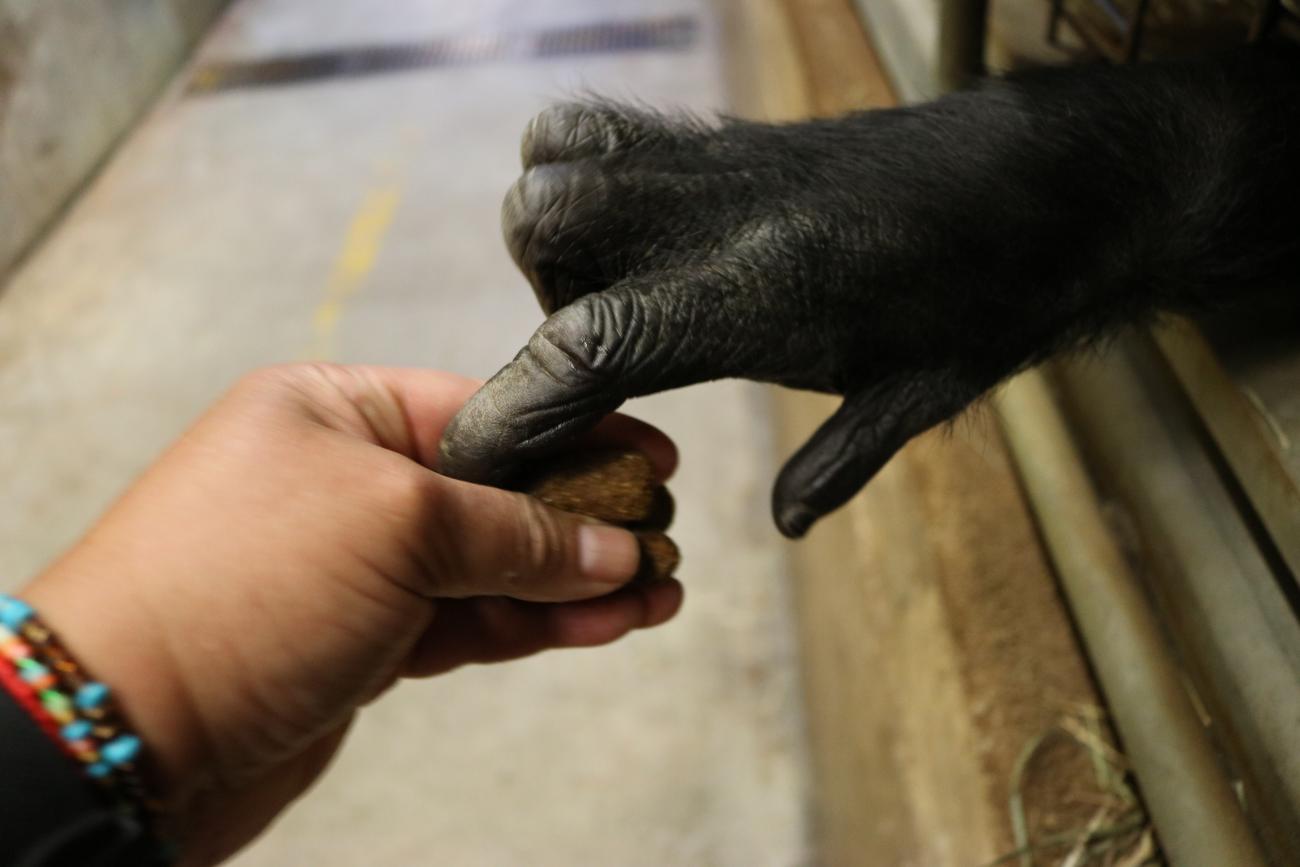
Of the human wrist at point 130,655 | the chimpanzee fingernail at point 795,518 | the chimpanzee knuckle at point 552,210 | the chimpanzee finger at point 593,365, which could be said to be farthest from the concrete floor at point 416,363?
the human wrist at point 130,655

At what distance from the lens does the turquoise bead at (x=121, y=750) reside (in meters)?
0.58

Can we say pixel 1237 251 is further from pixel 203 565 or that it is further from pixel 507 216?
pixel 203 565

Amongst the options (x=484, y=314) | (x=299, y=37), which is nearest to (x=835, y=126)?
(x=484, y=314)

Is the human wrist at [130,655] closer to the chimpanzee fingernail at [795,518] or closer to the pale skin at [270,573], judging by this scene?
the pale skin at [270,573]

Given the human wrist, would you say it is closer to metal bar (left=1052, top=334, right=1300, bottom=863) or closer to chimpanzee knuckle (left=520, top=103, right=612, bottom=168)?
chimpanzee knuckle (left=520, top=103, right=612, bottom=168)

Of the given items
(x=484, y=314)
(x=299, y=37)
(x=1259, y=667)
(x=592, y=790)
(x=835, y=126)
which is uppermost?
(x=835, y=126)

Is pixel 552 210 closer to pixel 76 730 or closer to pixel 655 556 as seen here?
pixel 655 556

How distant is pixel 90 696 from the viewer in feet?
1.93

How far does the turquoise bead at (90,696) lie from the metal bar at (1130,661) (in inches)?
29.0

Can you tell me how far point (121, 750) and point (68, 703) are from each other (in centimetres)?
4

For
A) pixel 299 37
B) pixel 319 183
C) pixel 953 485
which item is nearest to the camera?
pixel 953 485

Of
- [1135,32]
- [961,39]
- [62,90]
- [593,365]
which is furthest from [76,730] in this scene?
[62,90]

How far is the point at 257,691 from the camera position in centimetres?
68

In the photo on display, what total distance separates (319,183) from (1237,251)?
251 centimetres
